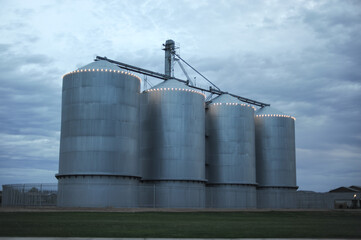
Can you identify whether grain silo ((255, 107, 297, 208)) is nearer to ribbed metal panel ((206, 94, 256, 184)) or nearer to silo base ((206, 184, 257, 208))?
ribbed metal panel ((206, 94, 256, 184))

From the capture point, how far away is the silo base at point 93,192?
40906 mm

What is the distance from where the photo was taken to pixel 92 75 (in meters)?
43.1

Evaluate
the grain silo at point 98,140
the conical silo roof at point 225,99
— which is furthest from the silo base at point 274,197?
the grain silo at point 98,140

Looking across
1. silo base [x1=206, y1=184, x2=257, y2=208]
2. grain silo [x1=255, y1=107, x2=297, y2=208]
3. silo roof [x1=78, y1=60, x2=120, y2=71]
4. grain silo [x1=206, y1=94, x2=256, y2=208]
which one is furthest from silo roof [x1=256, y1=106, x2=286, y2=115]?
silo roof [x1=78, y1=60, x2=120, y2=71]

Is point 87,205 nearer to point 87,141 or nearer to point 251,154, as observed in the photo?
point 87,141

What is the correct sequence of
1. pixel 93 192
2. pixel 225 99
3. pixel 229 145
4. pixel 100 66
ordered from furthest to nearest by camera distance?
pixel 225 99 < pixel 229 145 < pixel 100 66 < pixel 93 192

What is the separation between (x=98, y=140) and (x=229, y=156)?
67.3 feet

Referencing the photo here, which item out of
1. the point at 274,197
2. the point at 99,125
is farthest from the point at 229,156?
the point at 99,125

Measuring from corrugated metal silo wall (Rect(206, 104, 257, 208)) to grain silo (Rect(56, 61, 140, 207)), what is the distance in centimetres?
1466

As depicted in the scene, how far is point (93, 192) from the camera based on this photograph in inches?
1613

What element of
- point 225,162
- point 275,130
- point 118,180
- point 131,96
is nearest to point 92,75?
point 131,96

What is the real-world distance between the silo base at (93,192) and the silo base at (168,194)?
4399 millimetres

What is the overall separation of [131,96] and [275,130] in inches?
1122

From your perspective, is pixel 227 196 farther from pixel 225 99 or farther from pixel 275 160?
pixel 225 99
